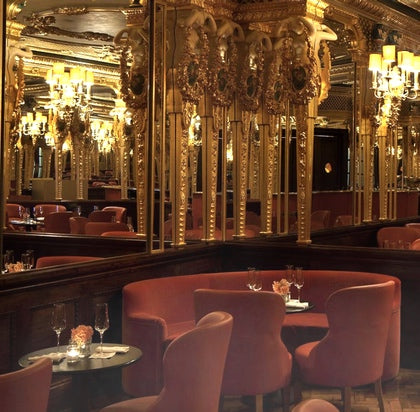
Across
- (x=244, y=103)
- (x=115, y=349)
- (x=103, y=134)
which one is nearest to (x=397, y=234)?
(x=244, y=103)

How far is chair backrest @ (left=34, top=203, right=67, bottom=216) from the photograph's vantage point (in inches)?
437

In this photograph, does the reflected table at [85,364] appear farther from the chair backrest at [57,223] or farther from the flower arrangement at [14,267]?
the chair backrest at [57,223]

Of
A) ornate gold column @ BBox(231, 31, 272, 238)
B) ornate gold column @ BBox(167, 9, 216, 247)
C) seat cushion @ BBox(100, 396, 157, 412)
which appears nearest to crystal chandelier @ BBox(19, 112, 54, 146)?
ornate gold column @ BBox(167, 9, 216, 247)

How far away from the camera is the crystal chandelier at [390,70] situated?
9.10m

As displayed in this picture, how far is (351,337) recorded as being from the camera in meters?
4.77

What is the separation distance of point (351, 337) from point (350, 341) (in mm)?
23

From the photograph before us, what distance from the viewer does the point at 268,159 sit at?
325 inches

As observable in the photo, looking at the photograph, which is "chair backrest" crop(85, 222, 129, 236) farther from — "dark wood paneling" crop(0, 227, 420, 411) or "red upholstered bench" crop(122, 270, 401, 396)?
"red upholstered bench" crop(122, 270, 401, 396)

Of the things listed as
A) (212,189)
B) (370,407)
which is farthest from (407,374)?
(212,189)

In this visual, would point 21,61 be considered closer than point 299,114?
Yes

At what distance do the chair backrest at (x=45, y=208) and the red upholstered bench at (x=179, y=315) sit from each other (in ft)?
17.9

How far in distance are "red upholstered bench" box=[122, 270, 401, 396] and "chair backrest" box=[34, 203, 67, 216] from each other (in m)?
5.45

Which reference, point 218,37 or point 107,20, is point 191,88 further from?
point 107,20

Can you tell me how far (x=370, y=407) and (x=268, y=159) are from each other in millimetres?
3416
